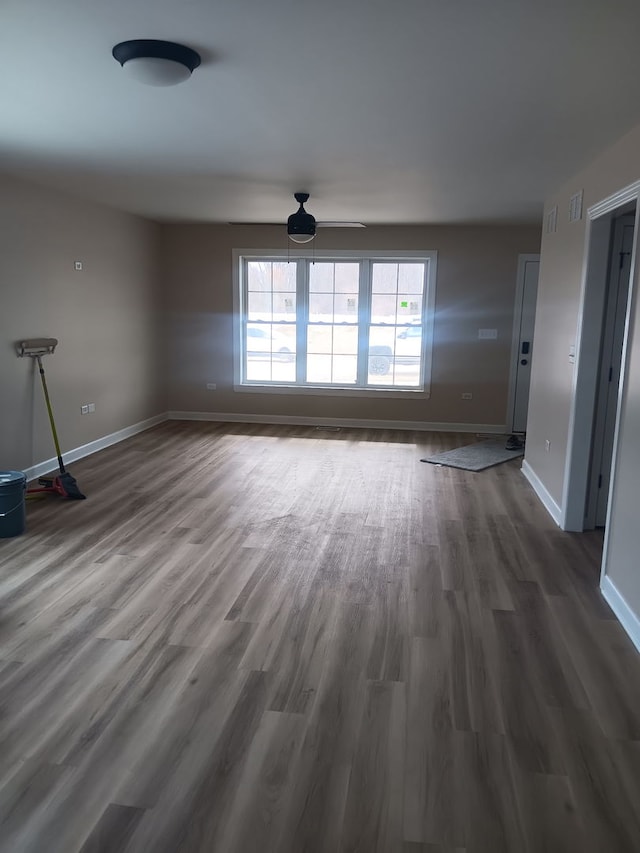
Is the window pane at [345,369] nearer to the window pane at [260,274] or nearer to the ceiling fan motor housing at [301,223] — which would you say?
the window pane at [260,274]

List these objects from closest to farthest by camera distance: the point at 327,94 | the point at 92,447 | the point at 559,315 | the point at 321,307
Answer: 1. the point at 327,94
2. the point at 559,315
3. the point at 92,447
4. the point at 321,307

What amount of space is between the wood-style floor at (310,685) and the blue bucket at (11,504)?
5.8 inches

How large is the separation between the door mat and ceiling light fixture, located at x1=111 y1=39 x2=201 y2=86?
4.49 metres

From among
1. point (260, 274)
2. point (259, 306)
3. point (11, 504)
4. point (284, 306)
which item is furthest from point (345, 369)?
point (11, 504)

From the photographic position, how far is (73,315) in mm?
5895

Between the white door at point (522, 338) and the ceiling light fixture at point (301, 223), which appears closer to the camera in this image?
the ceiling light fixture at point (301, 223)

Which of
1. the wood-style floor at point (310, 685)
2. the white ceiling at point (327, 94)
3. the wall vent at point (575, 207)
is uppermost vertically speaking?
the white ceiling at point (327, 94)

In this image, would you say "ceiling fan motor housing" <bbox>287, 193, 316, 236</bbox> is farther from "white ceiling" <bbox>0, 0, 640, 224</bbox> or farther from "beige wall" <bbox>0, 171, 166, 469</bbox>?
"beige wall" <bbox>0, 171, 166, 469</bbox>

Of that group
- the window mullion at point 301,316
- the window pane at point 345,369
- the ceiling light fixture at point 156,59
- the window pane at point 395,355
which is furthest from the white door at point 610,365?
the window mullion at point 301,316

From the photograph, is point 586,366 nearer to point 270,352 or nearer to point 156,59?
point 156,59

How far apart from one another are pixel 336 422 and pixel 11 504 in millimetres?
4641

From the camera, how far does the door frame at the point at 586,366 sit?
4023 mm

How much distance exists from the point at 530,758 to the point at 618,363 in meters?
2.89

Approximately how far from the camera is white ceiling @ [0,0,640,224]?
210cm
